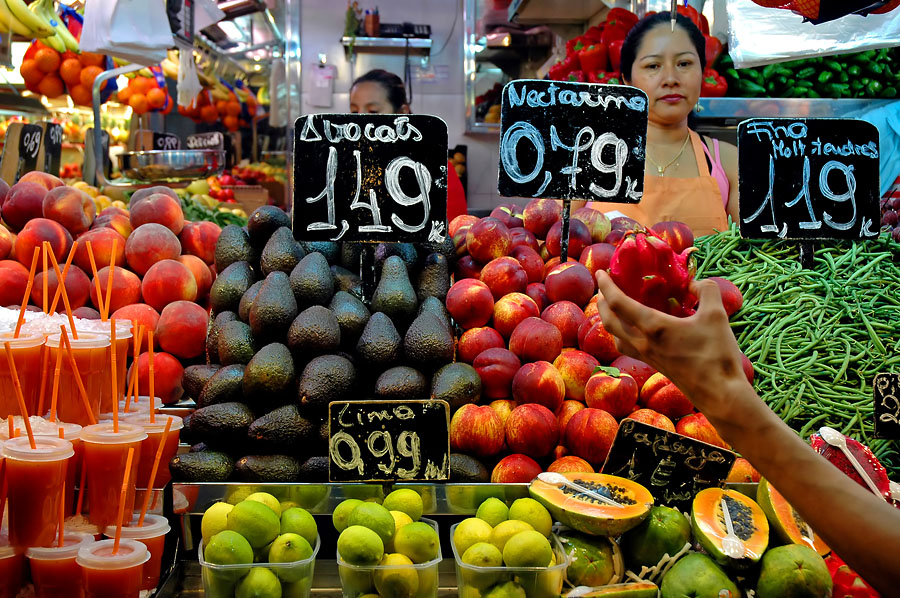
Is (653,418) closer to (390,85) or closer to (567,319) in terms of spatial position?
(567,319)

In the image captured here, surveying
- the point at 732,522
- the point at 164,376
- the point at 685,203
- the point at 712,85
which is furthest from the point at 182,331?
the point at 712,85

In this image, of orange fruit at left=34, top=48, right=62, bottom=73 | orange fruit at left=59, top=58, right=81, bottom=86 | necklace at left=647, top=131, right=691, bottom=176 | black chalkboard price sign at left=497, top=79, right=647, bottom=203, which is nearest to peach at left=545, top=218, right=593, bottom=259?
black chalkboard price sign at left=497, top=79, right=647, bottom=203

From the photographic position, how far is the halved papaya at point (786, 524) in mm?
1434

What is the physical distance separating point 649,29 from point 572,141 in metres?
1.83

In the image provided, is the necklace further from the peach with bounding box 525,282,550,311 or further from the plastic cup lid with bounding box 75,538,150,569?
the plastic cup lid with bounding box 75,538,150,569

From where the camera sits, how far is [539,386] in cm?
182

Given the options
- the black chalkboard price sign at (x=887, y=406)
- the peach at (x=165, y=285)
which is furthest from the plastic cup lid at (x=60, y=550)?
the black chalkboard price sign at (x=887, y=406)

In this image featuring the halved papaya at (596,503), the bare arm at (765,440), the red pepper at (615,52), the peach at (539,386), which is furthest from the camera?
the red pepper at (615,52)

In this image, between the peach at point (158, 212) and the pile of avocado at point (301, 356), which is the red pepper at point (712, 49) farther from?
the peach at point (158, 212)

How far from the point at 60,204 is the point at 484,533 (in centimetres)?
211

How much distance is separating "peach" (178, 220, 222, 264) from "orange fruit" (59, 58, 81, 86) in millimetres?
4330

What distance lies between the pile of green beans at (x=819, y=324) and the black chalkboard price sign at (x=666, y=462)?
1.23 feet

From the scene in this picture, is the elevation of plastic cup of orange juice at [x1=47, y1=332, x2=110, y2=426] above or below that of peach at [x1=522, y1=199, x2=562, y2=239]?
below

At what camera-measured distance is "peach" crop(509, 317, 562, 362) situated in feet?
6.40
